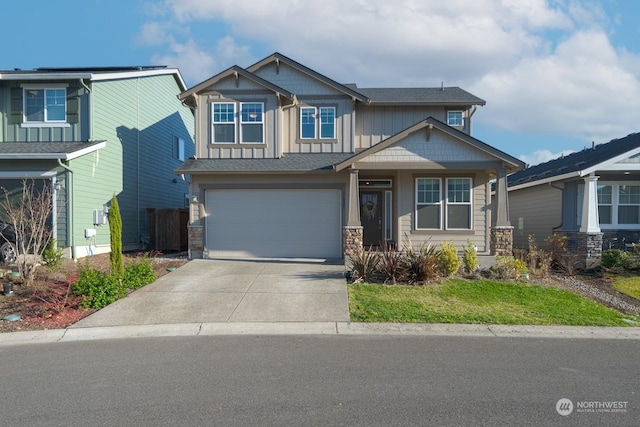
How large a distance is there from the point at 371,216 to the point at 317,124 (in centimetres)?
378

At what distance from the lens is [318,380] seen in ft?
18.0

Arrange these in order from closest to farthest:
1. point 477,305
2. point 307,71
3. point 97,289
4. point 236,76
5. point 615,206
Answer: point 477,305, point 97,289, point 236,76, point 615,206, point 307,71

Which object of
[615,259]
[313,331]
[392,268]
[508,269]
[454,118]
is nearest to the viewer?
[313,331]

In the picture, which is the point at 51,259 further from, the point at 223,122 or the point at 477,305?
the point at 477,305

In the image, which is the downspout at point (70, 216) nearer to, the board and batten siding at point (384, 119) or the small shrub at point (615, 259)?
the board and batten siding at point (384, 119)

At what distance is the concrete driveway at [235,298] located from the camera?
8.60 meters

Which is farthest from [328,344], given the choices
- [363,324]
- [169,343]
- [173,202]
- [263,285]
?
[173,202]

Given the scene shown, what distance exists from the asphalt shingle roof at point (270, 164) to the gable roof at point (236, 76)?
2.11 metres

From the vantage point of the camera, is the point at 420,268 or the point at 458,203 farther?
the point at 458,203

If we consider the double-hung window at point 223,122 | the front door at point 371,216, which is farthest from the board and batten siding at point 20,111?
the front door at point 371,216

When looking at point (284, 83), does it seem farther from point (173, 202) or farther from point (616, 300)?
point (616, 300)

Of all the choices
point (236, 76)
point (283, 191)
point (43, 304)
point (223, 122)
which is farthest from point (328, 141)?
point (43, 304)

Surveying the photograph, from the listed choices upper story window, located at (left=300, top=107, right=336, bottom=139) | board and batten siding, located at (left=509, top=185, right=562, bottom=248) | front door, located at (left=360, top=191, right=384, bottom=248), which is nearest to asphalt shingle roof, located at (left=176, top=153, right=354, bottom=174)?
upper story window, located at (left=300, top=107, right=336, bottom=139)

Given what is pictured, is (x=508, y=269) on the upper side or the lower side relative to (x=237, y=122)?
lower
